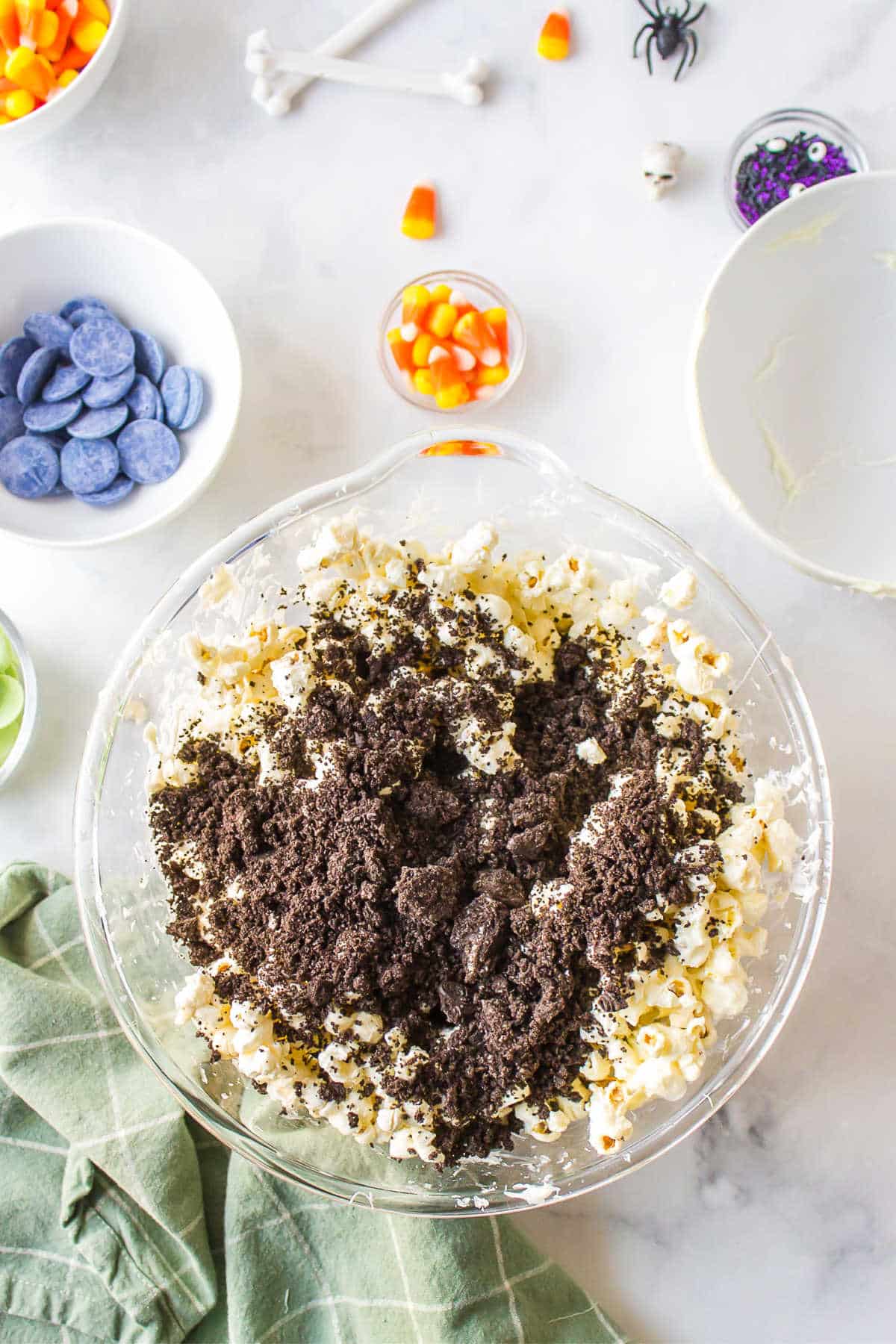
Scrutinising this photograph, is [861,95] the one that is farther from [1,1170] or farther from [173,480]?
[1,1170]

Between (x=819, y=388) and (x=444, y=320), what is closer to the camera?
(x=444, y=320)

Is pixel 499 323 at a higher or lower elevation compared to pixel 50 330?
higher

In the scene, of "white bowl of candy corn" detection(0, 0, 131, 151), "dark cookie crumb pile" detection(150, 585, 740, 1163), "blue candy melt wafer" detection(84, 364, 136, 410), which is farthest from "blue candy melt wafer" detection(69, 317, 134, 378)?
"dark cookie crumb pile" detection(150, 585, 740, 1163)

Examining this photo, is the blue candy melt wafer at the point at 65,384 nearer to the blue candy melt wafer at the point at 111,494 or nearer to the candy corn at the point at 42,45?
the blue candy melt wafer at the point at 111,494

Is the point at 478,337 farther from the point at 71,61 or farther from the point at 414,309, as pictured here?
the point at 71,61

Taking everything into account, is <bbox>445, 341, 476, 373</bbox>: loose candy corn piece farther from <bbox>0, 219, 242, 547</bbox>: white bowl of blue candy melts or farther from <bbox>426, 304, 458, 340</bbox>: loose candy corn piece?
<bbox>0, 219, 242, 547</bbox>: white bowl of blue candy melts

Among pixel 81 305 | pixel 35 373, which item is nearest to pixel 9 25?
pixel 81 305

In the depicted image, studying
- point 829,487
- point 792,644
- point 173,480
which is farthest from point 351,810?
point 829,487
